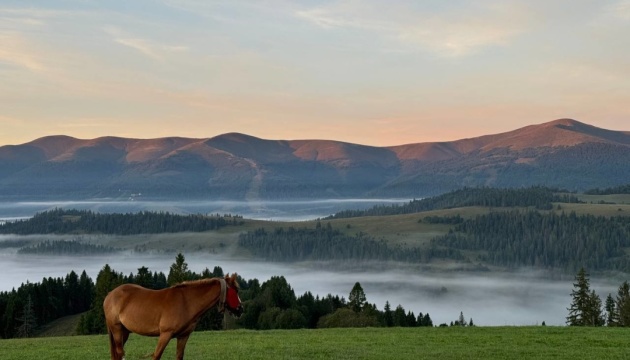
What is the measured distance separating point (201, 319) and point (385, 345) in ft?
176

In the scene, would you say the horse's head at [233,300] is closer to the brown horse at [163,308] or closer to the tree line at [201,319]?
the brown horse at [163,308]

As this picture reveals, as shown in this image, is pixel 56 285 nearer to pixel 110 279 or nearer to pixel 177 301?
pixel 110 279

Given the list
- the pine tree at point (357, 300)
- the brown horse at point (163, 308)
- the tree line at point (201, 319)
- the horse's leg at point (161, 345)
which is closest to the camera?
the horse's leg at point (161, 345)

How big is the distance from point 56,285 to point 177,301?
426ft

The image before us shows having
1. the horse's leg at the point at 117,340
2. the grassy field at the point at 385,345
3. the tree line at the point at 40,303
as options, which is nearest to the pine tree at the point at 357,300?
the tree line at the point at 40,303

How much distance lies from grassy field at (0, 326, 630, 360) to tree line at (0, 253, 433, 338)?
146ft

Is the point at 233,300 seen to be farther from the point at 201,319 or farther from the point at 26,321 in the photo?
A: the point at 26,321

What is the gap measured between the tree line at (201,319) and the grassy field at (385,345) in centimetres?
4460

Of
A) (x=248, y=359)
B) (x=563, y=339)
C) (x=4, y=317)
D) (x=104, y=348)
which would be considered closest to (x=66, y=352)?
(x=104, y=348)

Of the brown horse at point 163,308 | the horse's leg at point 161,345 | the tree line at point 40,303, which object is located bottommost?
the tree line at point 40,303

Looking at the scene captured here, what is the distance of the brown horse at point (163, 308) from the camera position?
16906 millimetres

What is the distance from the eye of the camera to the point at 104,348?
3022 cm

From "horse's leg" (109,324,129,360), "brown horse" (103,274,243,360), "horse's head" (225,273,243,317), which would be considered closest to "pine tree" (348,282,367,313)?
"horse's head" (225,273,243,317)

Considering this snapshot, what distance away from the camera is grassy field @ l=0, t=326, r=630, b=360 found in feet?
87.5
